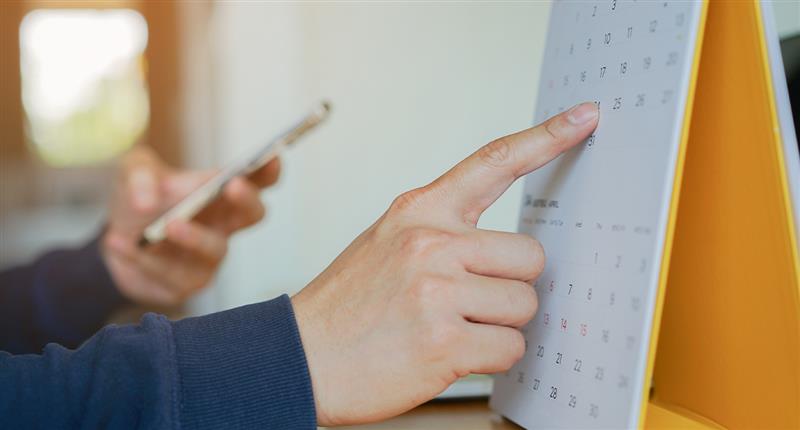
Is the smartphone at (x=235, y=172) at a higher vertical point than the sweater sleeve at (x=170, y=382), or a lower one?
higher

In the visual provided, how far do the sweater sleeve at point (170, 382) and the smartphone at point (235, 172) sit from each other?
446 mm

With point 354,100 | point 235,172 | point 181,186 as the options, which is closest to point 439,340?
point 235,172

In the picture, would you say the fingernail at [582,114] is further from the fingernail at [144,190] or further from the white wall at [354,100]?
the fingernail at [144,190]

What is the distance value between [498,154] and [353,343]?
0.56ft

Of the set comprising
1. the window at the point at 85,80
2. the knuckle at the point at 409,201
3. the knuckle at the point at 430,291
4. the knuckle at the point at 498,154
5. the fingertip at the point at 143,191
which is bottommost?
the knuckle at the point at 430,291

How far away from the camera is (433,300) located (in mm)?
604

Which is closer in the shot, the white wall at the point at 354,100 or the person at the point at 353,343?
the person at the point at 353,343

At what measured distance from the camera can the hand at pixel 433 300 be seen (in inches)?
23.8

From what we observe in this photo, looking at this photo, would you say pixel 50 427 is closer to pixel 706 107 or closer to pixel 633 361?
pixel 633 361

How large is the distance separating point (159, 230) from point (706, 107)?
945mm

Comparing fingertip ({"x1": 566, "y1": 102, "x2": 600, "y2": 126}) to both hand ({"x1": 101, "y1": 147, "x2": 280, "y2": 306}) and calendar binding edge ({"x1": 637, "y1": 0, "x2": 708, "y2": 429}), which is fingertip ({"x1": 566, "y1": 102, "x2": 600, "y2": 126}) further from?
hand ({"x1": 101, "y1": 147, "x2": 280, "y2": 306})

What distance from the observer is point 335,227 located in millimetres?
1514

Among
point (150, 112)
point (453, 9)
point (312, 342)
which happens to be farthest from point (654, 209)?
point (150, 112)

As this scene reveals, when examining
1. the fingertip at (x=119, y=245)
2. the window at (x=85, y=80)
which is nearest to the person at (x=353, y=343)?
the fingertip at (x=119, y=245)
